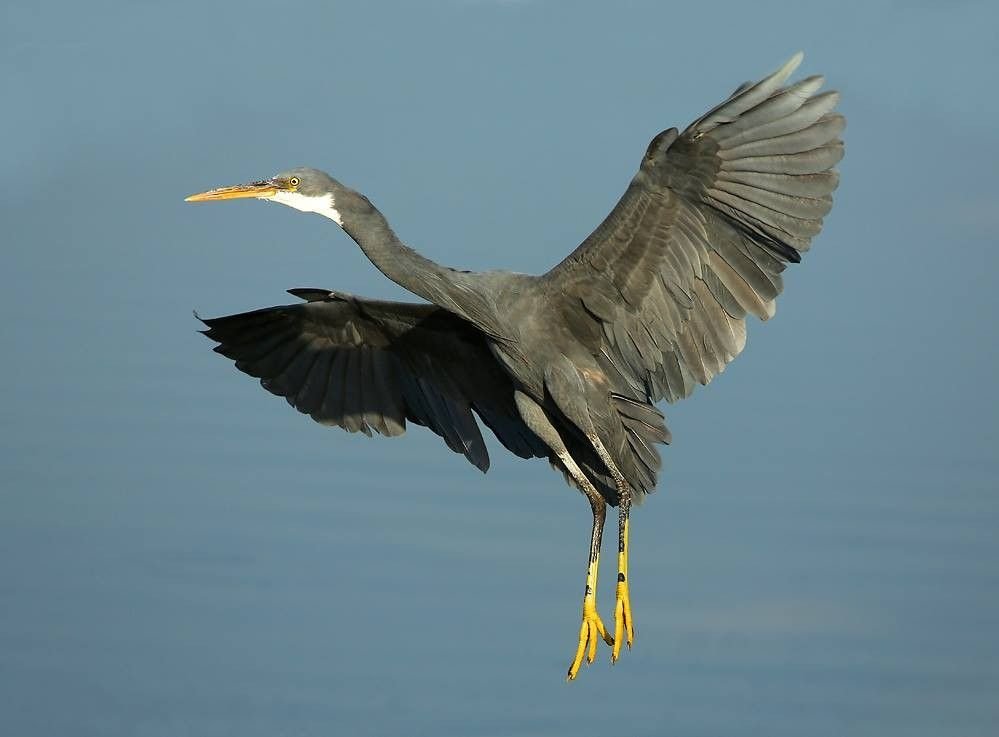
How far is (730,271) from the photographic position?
8.99m

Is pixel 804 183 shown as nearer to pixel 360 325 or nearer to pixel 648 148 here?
pixel 648 148

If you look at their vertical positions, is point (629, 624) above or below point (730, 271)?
below

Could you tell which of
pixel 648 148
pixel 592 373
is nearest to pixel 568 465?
pixel 592 373

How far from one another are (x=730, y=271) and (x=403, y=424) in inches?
110

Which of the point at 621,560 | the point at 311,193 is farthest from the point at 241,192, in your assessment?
the point at 621,560

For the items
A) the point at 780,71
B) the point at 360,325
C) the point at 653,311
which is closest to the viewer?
the point at 780,71

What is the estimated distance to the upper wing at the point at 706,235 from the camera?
8.60 meters

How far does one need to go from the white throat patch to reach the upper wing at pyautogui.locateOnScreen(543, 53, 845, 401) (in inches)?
47.7

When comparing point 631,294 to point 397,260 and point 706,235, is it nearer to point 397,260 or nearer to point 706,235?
point 706,235

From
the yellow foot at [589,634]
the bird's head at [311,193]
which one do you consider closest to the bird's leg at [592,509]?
the yellow foot at [589,634]

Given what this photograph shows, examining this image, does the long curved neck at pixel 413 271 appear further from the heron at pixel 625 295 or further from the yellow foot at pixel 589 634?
the yellow foot at pixel 589 634

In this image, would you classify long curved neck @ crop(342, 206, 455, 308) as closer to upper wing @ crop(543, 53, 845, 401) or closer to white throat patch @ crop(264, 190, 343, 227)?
white throat patch @ crop(264, 190, 343, 227)

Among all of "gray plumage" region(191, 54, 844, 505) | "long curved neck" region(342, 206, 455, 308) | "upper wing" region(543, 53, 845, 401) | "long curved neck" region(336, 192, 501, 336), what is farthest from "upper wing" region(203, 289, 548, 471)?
"upper wing" region(543, 53, 845, 401)

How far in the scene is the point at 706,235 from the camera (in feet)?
29.1
